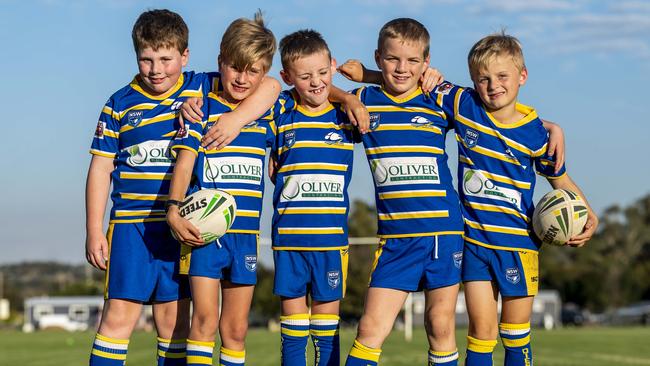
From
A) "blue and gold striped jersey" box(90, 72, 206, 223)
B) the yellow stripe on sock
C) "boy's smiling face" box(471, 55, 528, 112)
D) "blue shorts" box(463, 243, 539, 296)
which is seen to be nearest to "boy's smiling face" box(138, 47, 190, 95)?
"blue and gold striped jersey" box(90, 72, 206, 223)

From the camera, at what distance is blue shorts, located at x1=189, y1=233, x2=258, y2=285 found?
266 inches

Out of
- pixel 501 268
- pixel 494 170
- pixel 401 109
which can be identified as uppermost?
pixel 401 109

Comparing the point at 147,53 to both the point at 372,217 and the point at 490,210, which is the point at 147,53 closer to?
the point at 490,210

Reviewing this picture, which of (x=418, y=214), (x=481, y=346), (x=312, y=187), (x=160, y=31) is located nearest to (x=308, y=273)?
(x=312, y=187)

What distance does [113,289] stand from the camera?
22.6 ft

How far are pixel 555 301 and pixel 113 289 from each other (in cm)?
7428

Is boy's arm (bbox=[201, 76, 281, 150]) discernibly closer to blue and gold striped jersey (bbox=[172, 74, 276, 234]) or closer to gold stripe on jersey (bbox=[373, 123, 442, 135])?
blue and gold striped jersey (bbox=[172, 74, 276, 234])

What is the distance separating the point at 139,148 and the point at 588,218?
10.2 ft

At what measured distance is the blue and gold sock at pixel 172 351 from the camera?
7023mm

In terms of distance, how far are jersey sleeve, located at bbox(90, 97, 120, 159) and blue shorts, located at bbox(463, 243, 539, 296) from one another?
2.50 m

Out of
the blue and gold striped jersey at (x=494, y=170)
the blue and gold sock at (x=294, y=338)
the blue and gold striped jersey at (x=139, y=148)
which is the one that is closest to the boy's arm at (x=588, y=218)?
the blue and gold striped jersey at (x=494, y=170)

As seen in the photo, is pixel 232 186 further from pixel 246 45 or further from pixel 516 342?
pixel 516 342

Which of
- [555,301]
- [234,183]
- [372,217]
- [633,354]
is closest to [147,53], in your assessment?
[234,183]

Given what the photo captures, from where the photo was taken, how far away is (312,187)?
7.08 meters
